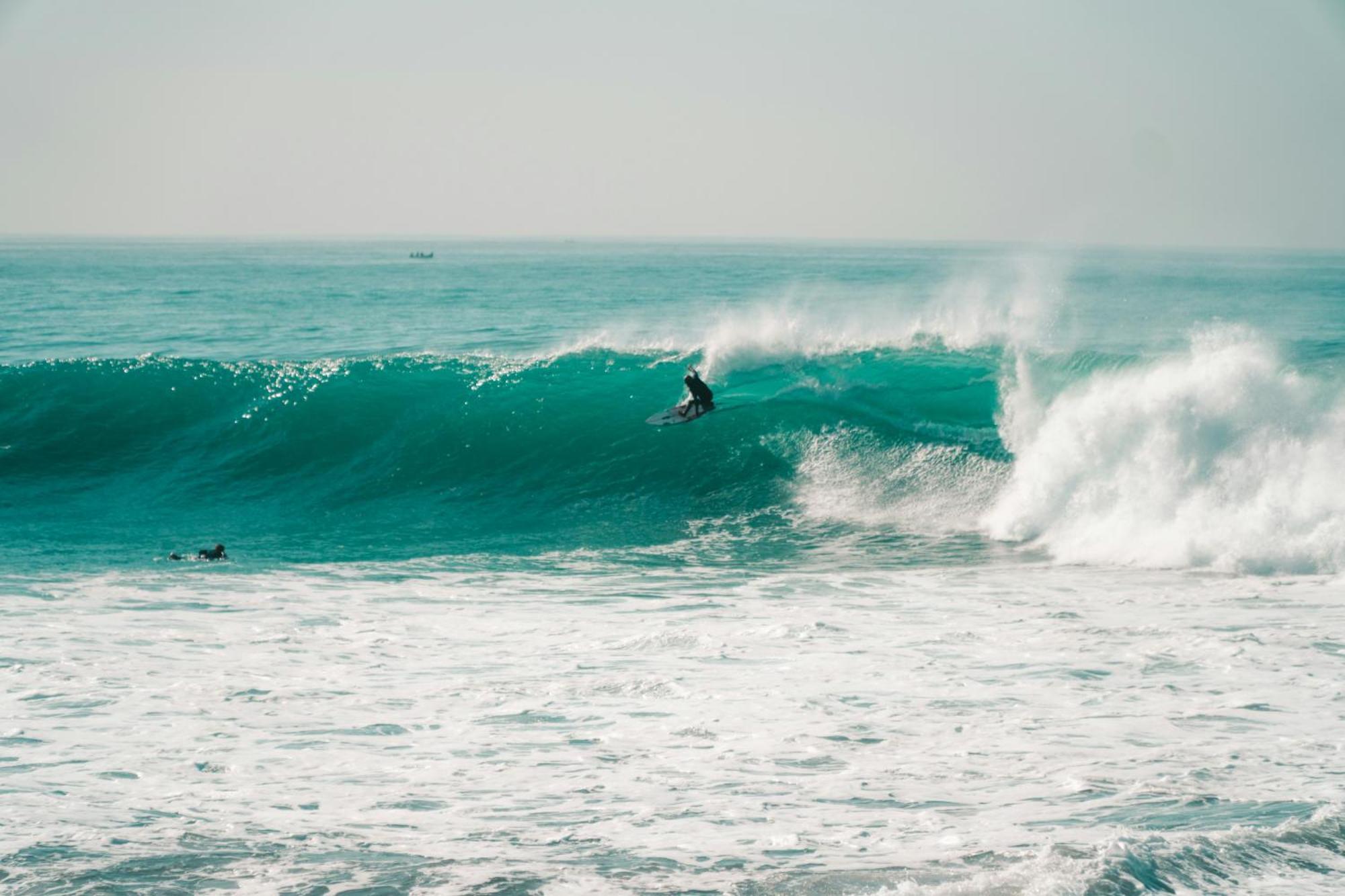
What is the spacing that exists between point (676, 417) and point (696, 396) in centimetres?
67

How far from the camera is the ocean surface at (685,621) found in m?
6.36

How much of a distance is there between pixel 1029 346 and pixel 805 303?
3539cm

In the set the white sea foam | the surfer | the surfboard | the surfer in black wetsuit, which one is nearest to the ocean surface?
the white sea foam

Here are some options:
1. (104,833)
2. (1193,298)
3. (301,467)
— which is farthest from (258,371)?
(1193,298)

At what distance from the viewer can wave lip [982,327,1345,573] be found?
1325 cm

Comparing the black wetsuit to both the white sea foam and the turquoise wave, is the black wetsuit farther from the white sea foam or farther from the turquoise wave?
the white sea foam

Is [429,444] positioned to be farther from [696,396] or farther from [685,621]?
[685,621]

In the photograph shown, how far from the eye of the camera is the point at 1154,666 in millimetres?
9258

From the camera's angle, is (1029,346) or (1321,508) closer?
(1321,508)

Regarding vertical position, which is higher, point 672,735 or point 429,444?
point 429,444

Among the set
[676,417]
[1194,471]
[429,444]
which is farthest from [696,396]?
[1194,471]

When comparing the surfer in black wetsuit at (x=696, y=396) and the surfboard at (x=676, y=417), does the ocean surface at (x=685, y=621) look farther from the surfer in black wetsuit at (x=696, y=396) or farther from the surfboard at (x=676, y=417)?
the surfer in black wetsuit at (x=696, y=396)

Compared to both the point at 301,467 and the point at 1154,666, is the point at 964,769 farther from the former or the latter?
the point at 301,467

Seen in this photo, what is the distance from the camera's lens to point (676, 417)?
19.4 meters
